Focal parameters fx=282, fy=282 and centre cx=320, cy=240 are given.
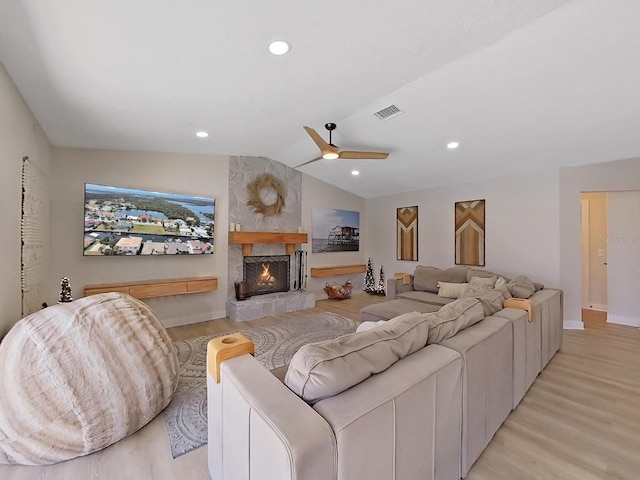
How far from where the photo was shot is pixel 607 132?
3244mm

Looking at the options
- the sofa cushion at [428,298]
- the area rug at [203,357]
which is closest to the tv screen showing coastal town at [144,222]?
the area rug at [203,357]

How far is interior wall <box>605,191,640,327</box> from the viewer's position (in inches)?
167

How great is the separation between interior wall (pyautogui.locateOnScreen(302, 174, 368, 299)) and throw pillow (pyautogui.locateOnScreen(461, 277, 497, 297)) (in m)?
2.92

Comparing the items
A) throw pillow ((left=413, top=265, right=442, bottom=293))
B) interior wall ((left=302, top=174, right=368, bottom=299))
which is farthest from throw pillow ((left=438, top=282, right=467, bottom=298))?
interior wall ((left=302, top=174, right=368, bottom=299))

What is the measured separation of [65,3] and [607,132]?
4982 mm

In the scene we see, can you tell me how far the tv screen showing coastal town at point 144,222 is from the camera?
146 inches

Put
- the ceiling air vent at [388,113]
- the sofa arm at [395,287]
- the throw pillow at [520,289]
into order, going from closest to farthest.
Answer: the throw pillow at [520,289], the ceiling air vent at [388,113], the sofa arm at [395,287]

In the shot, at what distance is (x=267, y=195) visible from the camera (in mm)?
5383

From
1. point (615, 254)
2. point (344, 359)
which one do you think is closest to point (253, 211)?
point (344, 359)

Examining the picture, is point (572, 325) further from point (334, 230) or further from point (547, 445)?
point (334, 230)

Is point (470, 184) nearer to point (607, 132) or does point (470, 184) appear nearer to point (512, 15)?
point (607, 132)

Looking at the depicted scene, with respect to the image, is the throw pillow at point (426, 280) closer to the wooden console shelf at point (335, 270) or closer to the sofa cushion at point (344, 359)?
the wooden console shelf at point (335, 270)

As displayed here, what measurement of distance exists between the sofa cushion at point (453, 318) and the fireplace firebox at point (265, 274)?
3787mm

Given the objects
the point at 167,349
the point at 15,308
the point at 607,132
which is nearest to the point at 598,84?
the point at 607,132
